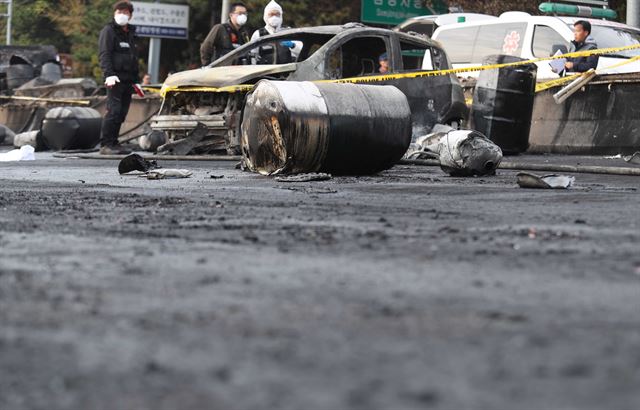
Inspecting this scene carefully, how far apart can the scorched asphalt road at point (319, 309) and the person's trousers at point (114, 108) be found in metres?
9.02

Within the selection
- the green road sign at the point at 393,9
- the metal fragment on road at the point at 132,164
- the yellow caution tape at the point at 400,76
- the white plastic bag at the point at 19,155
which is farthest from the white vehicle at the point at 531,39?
the green road sign at the point at 393,9

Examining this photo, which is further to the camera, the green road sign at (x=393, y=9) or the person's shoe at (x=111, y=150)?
the green road sign at (x=393, y=9)

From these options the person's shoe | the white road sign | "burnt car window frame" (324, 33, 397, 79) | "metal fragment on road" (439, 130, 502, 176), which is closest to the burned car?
"burnt car window frame" (324, 33, 397, 79)

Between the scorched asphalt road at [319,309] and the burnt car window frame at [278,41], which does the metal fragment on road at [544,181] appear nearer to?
the scorched asphalt road at [319,309]

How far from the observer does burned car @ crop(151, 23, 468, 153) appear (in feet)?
45.1

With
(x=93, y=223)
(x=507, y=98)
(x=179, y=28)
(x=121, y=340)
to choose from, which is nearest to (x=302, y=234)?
(x=93, y=223)

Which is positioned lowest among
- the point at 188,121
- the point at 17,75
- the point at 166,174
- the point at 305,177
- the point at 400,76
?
the point at 17,75

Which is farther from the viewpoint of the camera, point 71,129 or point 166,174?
point 71,129

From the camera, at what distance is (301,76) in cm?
1371

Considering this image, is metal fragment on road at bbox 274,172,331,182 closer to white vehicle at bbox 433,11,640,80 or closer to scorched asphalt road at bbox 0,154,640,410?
scorched asphalt road at bbox 0,154,640,410

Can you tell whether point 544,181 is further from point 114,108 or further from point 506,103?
point 114,108

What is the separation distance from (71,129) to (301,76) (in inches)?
225

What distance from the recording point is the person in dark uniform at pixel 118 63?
14.9m

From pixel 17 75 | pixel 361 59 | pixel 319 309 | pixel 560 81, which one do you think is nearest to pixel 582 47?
pixel 560 81
